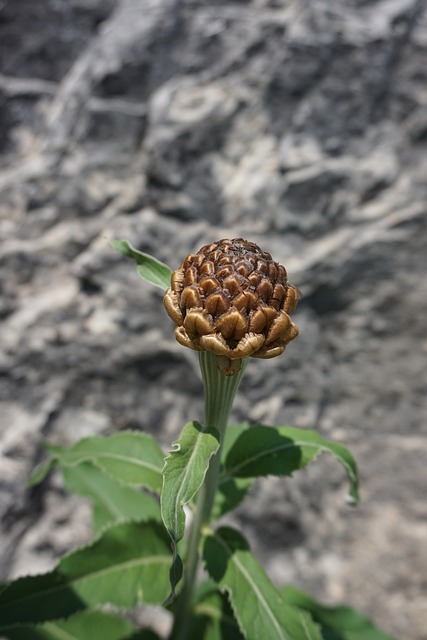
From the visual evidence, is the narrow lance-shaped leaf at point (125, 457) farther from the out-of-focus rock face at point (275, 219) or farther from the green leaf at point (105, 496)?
the out-of-focus rock face at point (275, 219)

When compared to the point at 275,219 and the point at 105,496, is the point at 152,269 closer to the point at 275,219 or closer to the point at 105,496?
the point at 105,496

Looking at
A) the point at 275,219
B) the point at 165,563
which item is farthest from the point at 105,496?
the point at 275,219

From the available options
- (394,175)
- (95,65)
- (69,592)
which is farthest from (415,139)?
(69,592)

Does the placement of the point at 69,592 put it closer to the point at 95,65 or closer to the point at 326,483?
the point at 326,483

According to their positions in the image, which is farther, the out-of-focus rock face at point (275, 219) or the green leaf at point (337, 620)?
the out-of-focus rock face at point (275, 219)

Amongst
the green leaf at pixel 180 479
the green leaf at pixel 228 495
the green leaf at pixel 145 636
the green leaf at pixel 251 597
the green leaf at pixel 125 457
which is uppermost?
the green leaf at pixel 180 479

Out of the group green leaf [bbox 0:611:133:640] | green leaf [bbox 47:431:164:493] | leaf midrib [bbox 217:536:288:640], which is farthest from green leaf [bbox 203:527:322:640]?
green leaf [bbox 0:611:133:640]

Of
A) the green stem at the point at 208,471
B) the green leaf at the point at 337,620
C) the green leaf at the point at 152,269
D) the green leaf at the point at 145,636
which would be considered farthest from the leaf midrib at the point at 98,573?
the green leaf at the point at 152,269
